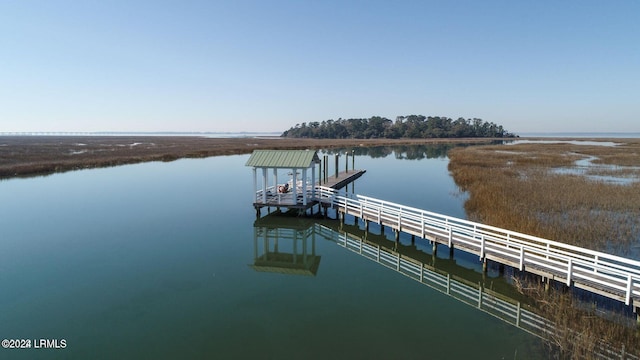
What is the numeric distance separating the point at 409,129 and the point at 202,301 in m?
150

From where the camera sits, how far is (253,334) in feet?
29.2

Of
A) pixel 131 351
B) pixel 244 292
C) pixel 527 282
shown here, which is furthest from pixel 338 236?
pixel 131 351

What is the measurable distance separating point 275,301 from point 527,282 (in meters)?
8.20

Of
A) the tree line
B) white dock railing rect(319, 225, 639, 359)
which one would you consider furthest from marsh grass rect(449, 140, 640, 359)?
the tree line

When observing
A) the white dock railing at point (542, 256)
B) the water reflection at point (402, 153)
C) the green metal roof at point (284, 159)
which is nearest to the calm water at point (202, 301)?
the white dock railing at point (542, 256)

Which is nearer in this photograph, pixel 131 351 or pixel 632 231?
pixel 131 351

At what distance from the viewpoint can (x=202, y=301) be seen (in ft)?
34.9

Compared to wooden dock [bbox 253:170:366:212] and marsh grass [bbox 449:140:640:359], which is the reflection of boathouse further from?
marsh grass [bbox 449:140:640:359]

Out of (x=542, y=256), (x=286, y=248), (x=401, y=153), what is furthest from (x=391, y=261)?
(x=401, y=153)

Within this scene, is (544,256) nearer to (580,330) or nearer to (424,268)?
(424,268)

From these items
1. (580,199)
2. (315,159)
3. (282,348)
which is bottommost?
(282,348)

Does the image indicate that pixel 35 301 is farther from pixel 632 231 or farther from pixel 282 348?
pixel 632 231

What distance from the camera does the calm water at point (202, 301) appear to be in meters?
8.41

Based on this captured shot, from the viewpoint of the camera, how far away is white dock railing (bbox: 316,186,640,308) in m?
9.41
